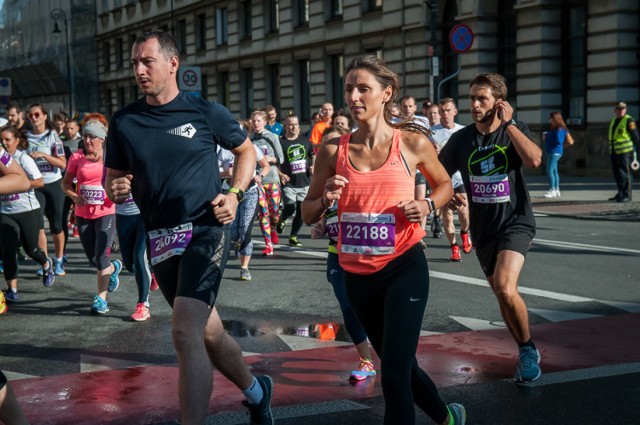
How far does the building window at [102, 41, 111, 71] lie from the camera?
2157 inches

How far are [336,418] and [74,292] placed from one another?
208 inches

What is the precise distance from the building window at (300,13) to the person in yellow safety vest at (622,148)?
63.1ft

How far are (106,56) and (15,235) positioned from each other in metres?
47.9

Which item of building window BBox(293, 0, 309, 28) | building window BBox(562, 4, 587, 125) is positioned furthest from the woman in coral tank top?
building window BBox(293, 0, 309, 28)

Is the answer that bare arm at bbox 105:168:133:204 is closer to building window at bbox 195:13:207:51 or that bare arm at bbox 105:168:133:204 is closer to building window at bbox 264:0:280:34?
building window at bbox 264:0:280:34

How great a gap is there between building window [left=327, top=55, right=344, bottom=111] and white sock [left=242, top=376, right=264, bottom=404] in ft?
94.8

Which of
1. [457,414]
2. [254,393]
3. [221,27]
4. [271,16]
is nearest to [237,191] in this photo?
[254,393]

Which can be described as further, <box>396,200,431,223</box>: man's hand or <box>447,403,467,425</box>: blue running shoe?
<box>447,403,467,425</box>: blue running shoe

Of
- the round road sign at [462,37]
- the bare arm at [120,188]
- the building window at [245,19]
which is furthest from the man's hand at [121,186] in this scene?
the building window at [245,19]

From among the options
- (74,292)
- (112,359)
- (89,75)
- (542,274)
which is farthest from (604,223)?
(89,75)

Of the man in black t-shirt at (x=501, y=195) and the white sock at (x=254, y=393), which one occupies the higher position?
the man in black t-shirt at (x=501, y=195)

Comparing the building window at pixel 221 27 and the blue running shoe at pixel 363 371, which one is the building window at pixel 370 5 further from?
the blue running shoe at pixel 363 371

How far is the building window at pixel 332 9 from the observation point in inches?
1323

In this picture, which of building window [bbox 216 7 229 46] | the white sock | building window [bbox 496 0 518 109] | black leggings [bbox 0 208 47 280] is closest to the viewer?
the white sock
